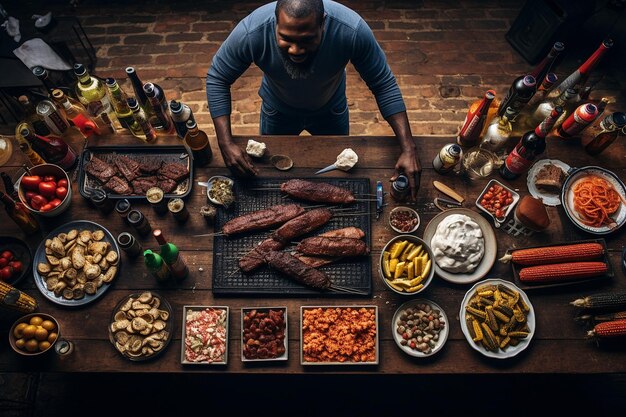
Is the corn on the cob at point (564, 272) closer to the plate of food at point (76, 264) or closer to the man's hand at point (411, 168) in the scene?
the man's hand at point (411, 168)

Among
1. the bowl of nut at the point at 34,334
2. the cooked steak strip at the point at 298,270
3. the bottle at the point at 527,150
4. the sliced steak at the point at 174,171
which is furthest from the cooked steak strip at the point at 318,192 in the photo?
the bowl of nut at the point at 34,334

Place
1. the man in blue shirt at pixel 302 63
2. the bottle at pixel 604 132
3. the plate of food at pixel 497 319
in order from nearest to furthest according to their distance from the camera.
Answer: the man in blue shirt at pixel 302 63 < the plate of food at pixel 497 319 < the bottle at pixel 604 132

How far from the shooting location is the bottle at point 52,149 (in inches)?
123

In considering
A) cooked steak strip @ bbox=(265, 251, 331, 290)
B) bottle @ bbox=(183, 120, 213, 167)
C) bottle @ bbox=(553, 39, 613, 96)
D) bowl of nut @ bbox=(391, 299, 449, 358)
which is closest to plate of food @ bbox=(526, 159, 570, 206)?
bottle @ bbox=(553, 39, 613, 96)

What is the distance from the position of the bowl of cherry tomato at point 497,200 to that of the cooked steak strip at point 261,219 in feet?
4.43

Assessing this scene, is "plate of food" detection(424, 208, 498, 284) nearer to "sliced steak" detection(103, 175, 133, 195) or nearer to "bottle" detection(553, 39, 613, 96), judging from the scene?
"bottle" detection(553, 39, 613, 96)

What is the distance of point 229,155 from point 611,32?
218 inches

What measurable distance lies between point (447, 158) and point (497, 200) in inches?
19.7

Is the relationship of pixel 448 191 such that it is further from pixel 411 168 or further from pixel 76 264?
pixel 76 264

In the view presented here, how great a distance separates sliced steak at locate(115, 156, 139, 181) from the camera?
3262mm

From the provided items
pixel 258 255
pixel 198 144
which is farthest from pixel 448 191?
pixel 198 144

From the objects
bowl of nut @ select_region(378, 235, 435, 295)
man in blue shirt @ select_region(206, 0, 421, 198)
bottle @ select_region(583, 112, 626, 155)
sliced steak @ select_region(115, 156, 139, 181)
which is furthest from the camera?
sliced steak @ select_region(115, 156, 139, 181)

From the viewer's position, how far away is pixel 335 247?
9.96 ft

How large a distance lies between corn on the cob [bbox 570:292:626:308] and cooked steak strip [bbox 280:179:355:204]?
5.56 ft
